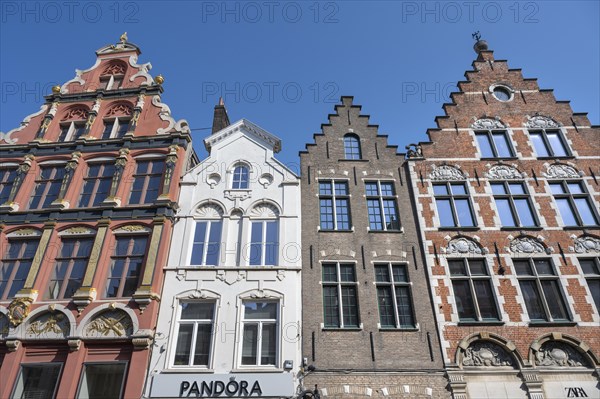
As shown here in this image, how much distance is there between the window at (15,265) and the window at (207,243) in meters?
6.15

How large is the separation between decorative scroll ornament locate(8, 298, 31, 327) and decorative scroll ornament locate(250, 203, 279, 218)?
8366 mm

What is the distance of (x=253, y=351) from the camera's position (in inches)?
548

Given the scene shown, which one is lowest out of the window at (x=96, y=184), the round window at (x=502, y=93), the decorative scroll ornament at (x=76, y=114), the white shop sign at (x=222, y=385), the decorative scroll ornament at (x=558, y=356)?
the white shop sign at (x=222, y=385)

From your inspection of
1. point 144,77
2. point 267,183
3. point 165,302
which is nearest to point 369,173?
point 267,183

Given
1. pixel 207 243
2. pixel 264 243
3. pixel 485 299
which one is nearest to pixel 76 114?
pixel 207 243

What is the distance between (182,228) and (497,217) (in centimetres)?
1224

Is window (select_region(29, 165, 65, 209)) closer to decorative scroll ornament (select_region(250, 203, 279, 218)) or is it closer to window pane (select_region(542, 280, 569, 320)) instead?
decorative scroll ornament (select_region(250, 203, 279, 218))

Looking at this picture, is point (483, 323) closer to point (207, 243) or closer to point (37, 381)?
point (207, 243)

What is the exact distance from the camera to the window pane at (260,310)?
1462cm

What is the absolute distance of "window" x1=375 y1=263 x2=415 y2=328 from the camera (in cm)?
1462

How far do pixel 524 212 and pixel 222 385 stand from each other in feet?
42.4

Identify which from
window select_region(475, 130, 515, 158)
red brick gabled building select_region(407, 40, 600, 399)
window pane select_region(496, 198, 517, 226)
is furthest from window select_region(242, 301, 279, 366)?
window select_region(475, 130, 515, 158)

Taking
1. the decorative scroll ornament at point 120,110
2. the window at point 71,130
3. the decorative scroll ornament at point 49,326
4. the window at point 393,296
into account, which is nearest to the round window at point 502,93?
the window at point 393,296

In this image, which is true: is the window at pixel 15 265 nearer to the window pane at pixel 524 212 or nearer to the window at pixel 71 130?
the window at pixel 71 130
